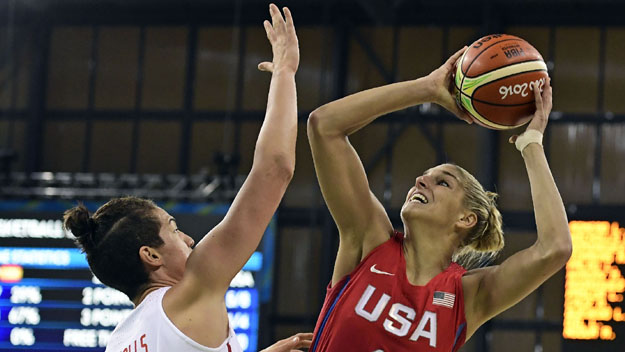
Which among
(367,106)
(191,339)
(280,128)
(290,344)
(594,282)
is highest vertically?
(367,106)

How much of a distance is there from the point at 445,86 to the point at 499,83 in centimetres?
21

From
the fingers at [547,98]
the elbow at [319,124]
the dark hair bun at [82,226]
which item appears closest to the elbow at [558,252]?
the fingers at [547,98]

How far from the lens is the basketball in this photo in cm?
345

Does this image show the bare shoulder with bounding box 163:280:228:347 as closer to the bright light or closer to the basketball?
the basketball

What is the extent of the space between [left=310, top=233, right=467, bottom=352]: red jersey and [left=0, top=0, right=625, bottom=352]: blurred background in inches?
260

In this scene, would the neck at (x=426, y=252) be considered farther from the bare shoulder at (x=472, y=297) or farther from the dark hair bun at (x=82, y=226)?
the dark hair bun at (x=82, y=226)

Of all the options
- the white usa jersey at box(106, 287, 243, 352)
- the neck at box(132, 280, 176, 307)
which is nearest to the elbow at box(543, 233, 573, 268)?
the white usa jersey at box(106, 287, 243, 352)

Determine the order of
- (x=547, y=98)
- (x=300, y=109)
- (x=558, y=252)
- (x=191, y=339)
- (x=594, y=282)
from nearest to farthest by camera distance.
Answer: (x=191, y=339) < (x=558, y=252) < (x=547, y=98) < (x=594, y=282) < (x=300, y=109)

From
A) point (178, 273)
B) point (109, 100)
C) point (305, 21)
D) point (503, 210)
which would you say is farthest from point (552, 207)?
point (109, 100)

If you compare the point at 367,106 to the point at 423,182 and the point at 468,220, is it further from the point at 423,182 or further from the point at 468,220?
the point at 468,220

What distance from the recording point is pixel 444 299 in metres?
3.34

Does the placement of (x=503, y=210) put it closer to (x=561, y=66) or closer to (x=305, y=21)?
(x=561, y=66)

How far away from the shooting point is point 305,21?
13141 millimetres

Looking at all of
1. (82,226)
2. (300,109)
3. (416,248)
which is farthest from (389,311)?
(300,109)
